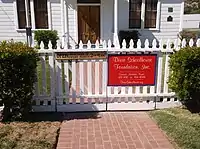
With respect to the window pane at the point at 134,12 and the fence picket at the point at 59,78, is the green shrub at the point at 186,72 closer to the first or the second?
the fence picket at the point at 59,78

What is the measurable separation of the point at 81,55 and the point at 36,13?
11.4 meters

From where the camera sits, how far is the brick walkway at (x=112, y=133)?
465cm

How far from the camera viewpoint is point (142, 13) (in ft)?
54.5

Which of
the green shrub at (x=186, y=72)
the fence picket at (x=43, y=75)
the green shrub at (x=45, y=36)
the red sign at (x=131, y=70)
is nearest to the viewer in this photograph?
the green shrub at (x=186, y=72)

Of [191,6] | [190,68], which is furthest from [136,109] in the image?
[191,6]

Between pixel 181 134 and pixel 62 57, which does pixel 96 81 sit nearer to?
pixel 62 57

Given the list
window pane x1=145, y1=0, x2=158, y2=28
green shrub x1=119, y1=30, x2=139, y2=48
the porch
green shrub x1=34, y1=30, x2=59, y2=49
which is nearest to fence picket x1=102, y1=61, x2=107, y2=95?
green shrub x1=34, y1=30, x2=59, y2=49

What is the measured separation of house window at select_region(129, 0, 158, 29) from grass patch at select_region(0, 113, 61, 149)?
40.7 feet

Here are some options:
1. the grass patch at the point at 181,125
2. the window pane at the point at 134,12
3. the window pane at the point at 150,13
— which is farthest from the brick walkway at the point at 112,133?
the window pane at the point at 150,13

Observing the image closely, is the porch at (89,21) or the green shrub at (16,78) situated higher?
the porch at (89,21)

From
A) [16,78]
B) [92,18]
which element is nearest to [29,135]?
[16,78]

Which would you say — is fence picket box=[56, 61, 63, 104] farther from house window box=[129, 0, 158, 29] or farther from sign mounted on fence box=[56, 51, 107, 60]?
house window box=[129, 0, 158, 29]

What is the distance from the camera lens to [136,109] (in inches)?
250

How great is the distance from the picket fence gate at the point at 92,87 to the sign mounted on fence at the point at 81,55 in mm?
70
